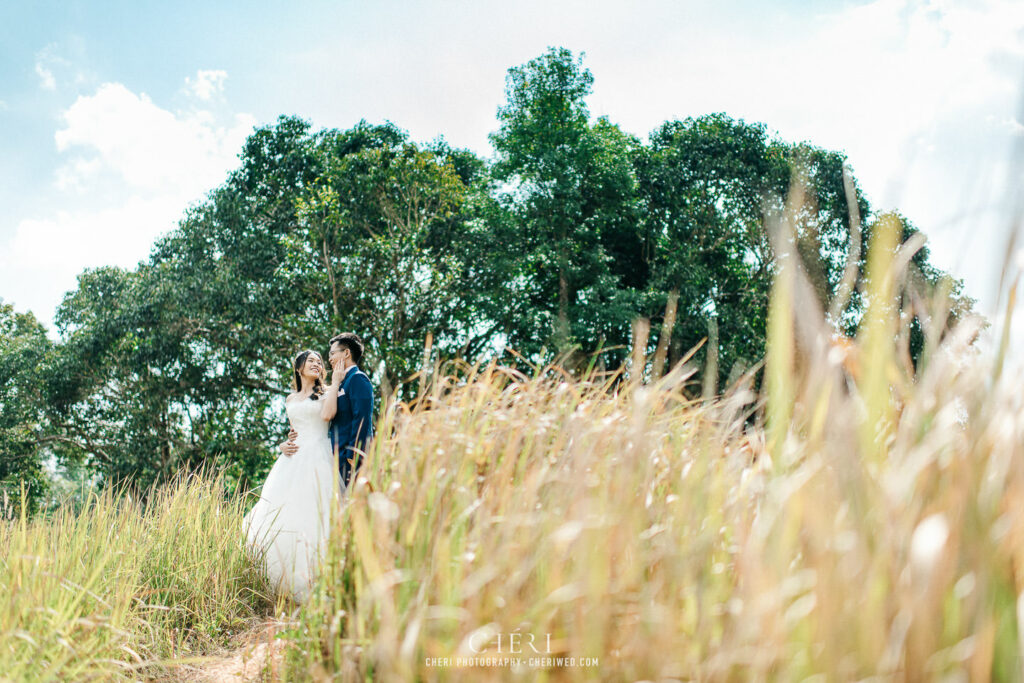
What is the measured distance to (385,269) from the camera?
1425cm

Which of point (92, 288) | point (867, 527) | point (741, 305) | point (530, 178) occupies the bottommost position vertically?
point (867, 527)

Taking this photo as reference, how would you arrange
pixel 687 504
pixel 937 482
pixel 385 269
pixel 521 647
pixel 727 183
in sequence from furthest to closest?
pixel 727 183, pixel 385 269, pixel 687 504, pixel 521 647, pixel 937 482

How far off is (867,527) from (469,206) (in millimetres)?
14323

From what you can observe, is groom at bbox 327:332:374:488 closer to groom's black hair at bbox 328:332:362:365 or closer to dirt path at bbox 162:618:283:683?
groom's black hair at bbox 328:332:362:365

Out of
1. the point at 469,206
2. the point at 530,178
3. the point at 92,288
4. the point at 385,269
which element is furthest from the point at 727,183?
the point at 92,288

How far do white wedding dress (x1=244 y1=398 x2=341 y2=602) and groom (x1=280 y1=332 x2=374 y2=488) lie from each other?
0.09m

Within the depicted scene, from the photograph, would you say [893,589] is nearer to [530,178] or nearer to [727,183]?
[530,178]

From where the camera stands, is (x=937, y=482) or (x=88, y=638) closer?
(x=937, y=482)

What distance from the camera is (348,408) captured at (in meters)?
5.22

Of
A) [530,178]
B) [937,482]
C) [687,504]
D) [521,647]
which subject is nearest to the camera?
[937,482]

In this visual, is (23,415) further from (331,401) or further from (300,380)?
(331,401)

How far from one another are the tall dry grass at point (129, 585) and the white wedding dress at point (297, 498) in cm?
17

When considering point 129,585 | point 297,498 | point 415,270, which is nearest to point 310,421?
point 297,498

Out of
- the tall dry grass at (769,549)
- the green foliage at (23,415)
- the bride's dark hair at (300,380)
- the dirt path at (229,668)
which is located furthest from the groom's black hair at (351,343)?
the green foliage at (23,415)
